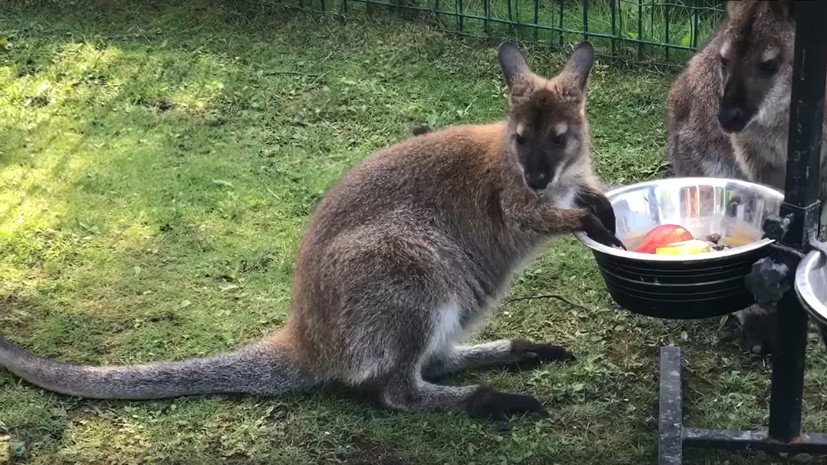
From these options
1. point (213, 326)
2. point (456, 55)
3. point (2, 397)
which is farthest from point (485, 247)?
point (456, 55)

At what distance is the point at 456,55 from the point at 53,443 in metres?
4.18

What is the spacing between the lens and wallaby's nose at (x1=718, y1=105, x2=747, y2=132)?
3.54 metres

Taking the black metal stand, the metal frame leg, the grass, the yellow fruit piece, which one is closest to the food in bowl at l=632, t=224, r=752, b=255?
the yellow fruit piece

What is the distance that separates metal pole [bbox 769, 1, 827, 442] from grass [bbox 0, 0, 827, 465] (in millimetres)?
404

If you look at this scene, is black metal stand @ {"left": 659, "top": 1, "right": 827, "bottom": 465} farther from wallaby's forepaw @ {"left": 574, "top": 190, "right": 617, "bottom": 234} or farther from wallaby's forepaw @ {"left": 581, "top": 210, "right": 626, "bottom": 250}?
wallaby's forepaw @ {"left": 574, "top": 190, "right": 617, "bottom": 234}

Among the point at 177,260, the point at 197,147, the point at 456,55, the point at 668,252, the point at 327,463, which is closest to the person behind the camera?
the point at 668,252

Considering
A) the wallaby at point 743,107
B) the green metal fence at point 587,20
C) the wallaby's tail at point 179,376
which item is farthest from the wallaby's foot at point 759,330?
the green metal fence at point 587,20

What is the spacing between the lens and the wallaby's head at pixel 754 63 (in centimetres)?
343

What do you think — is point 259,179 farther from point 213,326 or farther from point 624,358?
point 624,358

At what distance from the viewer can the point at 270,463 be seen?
12.3ft

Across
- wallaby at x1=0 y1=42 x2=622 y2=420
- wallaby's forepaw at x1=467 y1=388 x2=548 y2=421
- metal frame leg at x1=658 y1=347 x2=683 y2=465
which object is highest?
wallaby at x1=0 y1=42 x2=622 y2=420

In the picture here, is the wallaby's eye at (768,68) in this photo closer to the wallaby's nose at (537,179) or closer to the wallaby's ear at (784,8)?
the wallaby's ear at (784,8)

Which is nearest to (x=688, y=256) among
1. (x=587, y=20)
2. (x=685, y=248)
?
(x=685, y=248)

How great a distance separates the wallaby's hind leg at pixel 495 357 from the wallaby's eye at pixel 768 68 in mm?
1422
